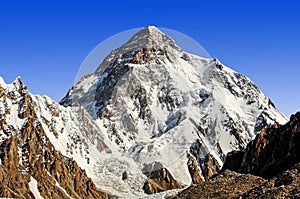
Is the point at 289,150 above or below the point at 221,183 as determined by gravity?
above

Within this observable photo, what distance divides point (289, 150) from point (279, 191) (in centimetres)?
10348

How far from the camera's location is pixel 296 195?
123 feet

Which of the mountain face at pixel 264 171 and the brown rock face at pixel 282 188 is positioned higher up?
the mountain face at pixel 264 171

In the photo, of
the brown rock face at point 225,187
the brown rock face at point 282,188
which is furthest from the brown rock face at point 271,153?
the brown rock face at point 282,188

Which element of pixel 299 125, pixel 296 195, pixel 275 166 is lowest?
pixel 296 195

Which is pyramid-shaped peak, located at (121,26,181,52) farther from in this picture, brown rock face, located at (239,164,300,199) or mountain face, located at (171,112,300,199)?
brown rock face, located at (239,164,300,199)

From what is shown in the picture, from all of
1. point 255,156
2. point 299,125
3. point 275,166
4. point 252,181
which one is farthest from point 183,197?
point 255,156

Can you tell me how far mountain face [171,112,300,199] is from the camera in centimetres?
4344

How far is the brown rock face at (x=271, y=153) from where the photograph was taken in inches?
5349

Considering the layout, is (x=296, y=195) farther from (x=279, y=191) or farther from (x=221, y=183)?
(x=221, y=183)

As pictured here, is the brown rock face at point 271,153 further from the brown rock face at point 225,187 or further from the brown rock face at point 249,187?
the brown rock face at point 249,187

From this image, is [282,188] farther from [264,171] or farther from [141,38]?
[141,38]

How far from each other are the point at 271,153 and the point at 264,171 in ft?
58.2

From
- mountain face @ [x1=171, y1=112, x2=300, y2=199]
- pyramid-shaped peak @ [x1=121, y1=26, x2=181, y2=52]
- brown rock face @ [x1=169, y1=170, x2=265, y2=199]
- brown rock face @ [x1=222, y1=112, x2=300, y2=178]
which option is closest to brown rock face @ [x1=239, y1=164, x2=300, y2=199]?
mountain face @ [x1=171, y1=112, x2=300, y2=199]
